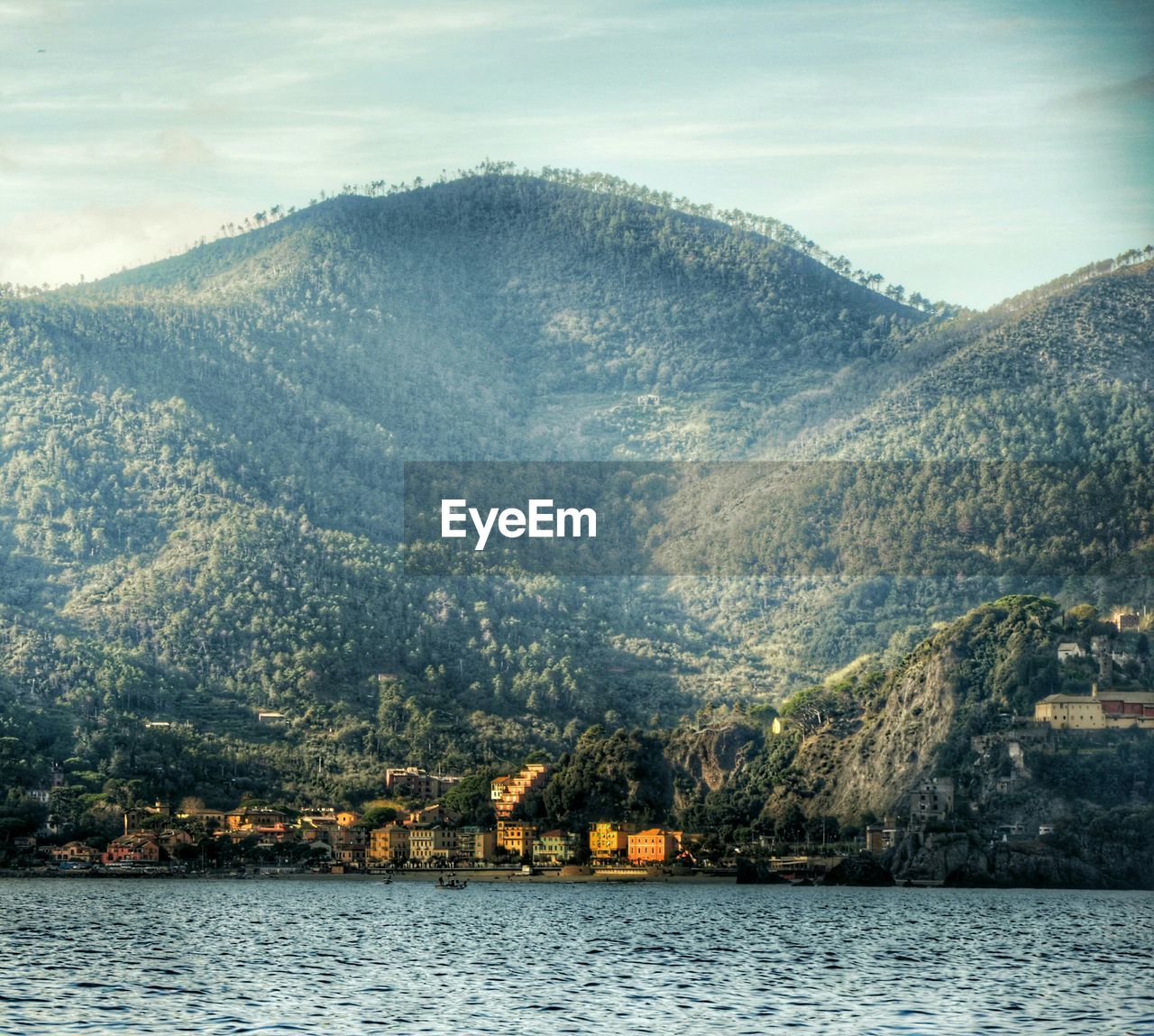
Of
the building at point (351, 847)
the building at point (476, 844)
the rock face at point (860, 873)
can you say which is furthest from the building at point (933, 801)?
the building at point (351, 847)

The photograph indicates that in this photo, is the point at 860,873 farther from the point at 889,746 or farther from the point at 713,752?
the point at 713,752

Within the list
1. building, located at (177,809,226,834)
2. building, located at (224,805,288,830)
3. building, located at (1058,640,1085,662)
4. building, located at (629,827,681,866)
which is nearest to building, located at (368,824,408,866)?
building, located at (224,805,288,830)

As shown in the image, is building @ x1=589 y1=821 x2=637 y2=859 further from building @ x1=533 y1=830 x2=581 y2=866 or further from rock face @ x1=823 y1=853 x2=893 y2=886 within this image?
rock face @ x1=823 y1=853 x2=893 y2=886

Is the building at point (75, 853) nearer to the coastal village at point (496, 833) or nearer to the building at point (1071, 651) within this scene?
the coastal village at point (496, 833)

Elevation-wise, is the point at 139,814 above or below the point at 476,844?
above

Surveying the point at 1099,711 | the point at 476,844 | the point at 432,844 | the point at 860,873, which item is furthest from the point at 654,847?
the point at 1099,711

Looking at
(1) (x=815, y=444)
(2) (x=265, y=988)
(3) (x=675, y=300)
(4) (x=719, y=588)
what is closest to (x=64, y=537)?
(4) (x=719, y=588)
